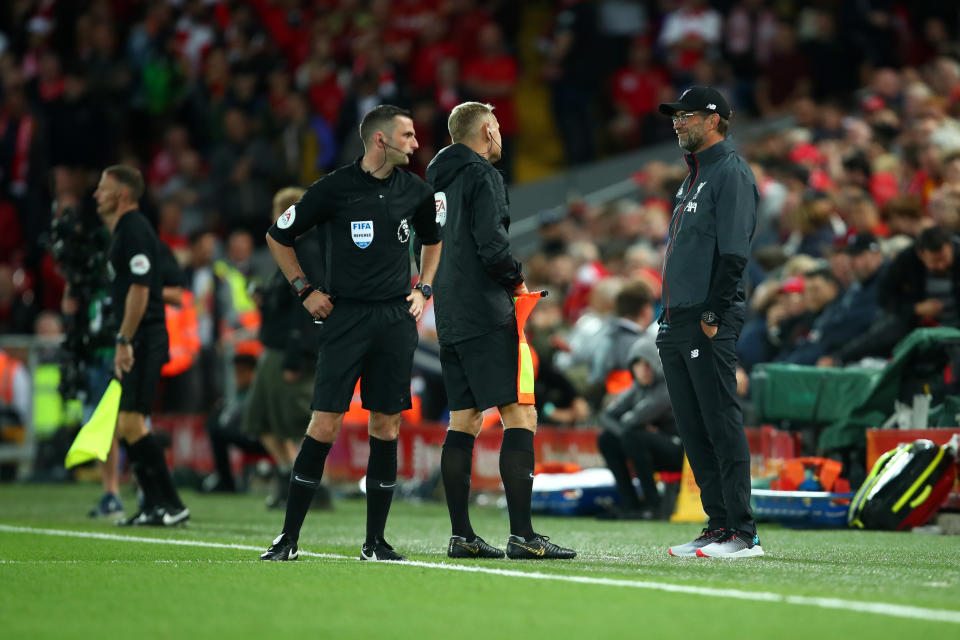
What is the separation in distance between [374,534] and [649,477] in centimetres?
409

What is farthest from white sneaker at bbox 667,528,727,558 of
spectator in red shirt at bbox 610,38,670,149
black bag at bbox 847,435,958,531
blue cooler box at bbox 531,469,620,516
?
spectator in red shirt at bbox 610,38,670,149

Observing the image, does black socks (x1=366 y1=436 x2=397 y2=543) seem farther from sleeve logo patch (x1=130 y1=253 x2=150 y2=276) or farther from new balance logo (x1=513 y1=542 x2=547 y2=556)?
sleeve logo patch (x1=130 y1=253 x2=150 y2=276)

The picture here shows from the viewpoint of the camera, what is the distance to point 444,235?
7.86 metres

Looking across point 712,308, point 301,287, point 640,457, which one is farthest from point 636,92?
point 301,287

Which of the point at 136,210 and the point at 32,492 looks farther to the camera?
the point at 32,492

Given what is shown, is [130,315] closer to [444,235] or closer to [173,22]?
[444,235]

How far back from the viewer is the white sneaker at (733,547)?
25.3 ft

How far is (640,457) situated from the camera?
1130cm

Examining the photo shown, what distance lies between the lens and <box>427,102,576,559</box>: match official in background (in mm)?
7633

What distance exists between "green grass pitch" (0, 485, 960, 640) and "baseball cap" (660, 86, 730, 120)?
226 centimetres

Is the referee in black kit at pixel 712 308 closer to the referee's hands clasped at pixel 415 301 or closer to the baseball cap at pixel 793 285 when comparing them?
the referee's hands clasped at pixel 415 301

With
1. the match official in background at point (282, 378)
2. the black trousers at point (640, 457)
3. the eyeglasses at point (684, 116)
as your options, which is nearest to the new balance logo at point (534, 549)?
the eyeglasses at point (684, 116)

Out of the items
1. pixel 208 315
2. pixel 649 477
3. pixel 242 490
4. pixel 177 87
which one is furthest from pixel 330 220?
pixel 177 87

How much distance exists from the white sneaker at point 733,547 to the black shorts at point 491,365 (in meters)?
1.21
